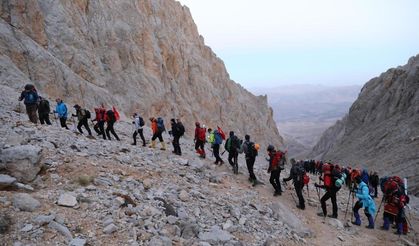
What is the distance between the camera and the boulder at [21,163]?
32.2 ft

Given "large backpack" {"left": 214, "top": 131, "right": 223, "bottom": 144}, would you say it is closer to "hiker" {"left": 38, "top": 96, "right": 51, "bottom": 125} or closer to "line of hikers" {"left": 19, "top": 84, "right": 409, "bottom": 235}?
"line of hikers" {"left": 19, "top": 84, "right": 409, "bottom": 235}

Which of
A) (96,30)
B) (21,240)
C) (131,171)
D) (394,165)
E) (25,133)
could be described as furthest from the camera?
(96,30)

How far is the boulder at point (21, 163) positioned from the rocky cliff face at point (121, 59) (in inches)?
849

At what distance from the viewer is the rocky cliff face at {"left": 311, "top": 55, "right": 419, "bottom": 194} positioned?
43031 millimetres

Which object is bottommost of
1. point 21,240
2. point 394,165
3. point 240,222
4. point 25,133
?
point 394,165

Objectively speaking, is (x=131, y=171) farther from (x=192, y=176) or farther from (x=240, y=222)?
(x=240, y=222)

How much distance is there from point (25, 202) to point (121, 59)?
43.3 m

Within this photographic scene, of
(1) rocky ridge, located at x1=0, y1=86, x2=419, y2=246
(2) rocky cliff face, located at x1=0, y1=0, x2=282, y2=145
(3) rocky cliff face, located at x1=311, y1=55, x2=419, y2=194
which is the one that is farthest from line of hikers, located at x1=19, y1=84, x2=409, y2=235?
(3) rocky cliff face, located at x1=311, y1=55, x2=419, y2=194

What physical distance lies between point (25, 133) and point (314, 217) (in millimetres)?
10784

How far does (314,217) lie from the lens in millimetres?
15055

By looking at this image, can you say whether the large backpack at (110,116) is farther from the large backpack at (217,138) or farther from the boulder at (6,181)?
the boulder at (6,181)

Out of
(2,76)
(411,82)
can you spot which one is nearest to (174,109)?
(2,76)

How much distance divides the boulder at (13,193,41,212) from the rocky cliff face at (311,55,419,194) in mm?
30461

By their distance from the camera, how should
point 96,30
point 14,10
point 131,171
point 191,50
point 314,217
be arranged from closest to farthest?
point 131,171
point 314,217
point 14,10
point 96,30
point 191,50
